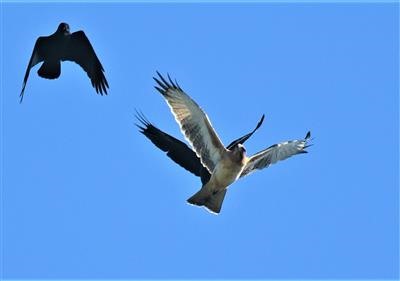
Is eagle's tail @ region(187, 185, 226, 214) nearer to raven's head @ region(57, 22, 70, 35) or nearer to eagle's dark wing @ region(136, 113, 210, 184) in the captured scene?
eagle's dark wing @ region(136, 113, 210, 184)

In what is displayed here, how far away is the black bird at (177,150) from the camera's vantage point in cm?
1423

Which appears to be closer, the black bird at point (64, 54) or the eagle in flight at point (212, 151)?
the eagle in flight at point (212, 151)

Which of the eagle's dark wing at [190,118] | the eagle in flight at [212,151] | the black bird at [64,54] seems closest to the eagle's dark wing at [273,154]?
the eagle in flight at [212,151]

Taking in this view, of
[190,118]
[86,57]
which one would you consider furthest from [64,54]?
[190,118]

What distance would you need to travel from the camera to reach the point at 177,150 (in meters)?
14.5

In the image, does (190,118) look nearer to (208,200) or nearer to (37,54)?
(208,200)

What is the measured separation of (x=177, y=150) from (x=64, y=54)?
2.46 meters

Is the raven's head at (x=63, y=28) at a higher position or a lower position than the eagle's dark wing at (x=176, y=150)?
higher

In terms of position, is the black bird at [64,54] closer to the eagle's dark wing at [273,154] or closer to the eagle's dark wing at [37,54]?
the eagle's dark wing at [37,54]

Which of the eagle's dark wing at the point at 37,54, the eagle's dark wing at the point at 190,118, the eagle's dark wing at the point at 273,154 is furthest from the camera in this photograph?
the eagle's dark wing at the point at 37,54

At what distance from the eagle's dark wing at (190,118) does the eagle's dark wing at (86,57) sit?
328 centimetres

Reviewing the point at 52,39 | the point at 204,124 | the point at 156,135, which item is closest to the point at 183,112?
the point at 204,124

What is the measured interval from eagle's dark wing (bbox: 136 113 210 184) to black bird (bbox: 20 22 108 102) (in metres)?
1.35

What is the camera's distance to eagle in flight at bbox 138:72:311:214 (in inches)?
491
